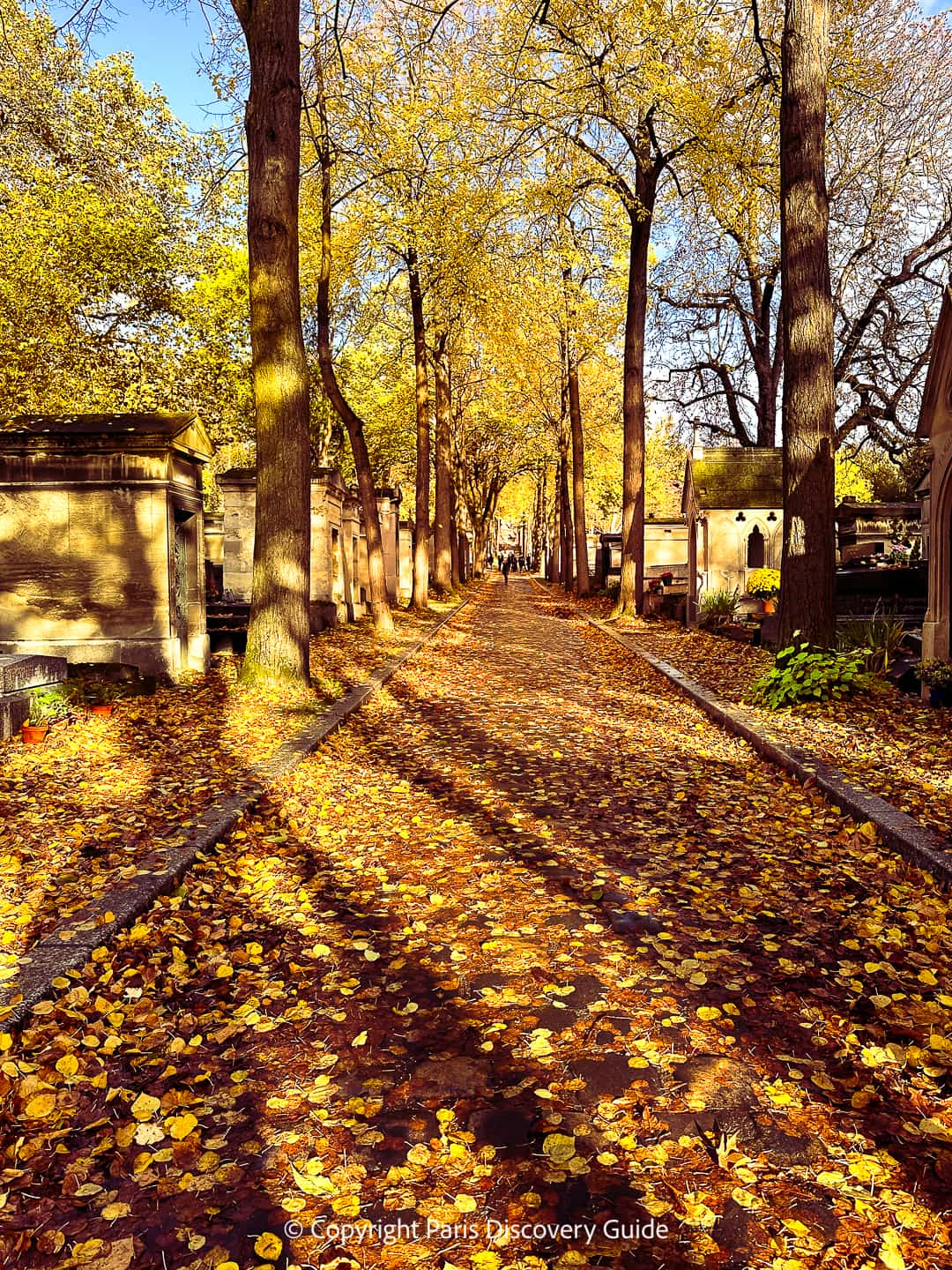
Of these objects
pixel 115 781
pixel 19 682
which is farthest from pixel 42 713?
pixel 115 781

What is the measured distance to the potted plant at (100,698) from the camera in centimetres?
894

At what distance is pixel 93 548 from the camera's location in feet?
36.0

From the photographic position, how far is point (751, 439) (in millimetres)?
33438

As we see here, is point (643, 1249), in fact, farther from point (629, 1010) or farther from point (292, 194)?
point (292, 194)

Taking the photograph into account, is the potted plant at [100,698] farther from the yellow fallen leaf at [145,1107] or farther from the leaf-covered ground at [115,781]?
the yellow fallen leaf at [145,1107]

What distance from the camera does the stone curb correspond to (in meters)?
3.37

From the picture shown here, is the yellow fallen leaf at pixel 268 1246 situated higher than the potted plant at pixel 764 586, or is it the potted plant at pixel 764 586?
the potted plant at pixel 764 586

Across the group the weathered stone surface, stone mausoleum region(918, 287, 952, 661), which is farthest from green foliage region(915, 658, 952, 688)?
the weathered stone surface

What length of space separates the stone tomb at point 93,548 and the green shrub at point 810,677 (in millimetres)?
7010

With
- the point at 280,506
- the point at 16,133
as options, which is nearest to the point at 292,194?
the point at 280,506

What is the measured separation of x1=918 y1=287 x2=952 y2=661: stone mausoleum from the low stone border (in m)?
2.41

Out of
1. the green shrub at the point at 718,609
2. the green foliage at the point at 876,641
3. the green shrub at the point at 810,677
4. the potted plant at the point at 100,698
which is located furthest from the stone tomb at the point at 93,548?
the green shrub at the point at 718,609

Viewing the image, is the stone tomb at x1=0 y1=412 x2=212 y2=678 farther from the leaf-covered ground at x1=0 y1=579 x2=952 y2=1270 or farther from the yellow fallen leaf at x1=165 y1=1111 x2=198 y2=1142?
the yellow fallen leaf at x1=165 y1=1111 x2=198 y2=1142

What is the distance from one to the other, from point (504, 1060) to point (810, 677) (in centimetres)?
699
